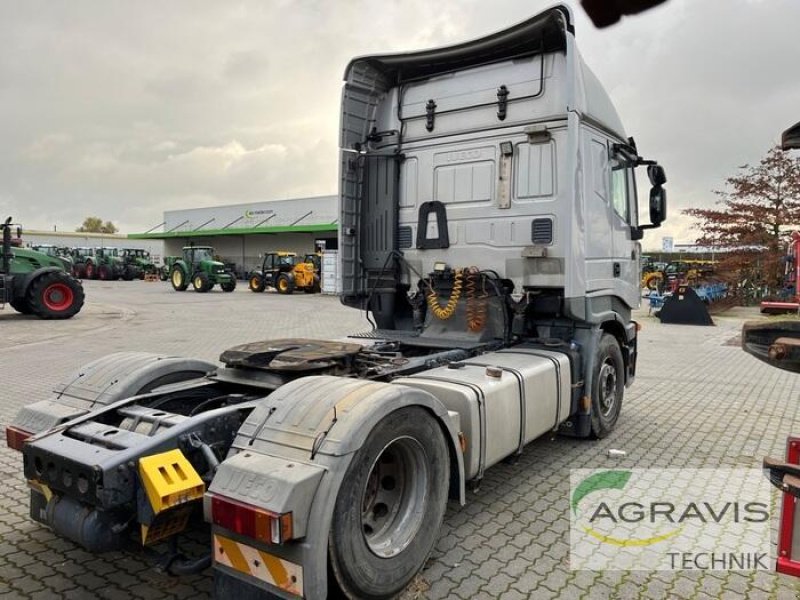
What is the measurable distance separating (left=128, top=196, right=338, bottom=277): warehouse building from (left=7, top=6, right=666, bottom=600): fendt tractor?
3418 centimetres

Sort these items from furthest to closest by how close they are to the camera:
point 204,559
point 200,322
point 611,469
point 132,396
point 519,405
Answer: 1. point 200,322
2. point 611,469
3. point 519,405
4. point 132,396
5. point 204,559

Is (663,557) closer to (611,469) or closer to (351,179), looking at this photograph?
(611,469)

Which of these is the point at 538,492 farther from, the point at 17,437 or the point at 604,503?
the point at 17,437

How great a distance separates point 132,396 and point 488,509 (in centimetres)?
241

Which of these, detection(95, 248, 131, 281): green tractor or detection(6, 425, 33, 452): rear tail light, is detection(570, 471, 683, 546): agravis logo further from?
detection(95, 248, 131, 281): green tractor

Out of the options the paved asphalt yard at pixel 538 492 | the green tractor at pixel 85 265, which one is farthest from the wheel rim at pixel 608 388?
the green tractor at pixel 85 265

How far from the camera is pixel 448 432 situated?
330cm

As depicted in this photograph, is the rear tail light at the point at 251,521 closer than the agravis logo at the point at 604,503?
Yes

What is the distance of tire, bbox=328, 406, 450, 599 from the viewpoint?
258 cm

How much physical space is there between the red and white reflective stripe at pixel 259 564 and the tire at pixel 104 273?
4424 centimetres

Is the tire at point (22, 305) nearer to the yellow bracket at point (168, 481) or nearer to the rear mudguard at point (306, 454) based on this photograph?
the yellow bracket at point (168, 481)

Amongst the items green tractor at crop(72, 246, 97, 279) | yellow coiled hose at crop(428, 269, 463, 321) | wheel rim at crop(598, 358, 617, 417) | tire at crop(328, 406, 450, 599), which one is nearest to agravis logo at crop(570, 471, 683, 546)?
wheel rim at crop(598, 358, 617, 417)

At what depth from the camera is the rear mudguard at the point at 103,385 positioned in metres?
3.37

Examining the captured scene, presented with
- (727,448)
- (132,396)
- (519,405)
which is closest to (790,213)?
(727,448)
